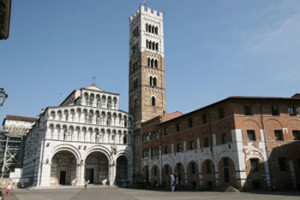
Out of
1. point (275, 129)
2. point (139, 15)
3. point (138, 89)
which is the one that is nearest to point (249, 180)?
point (275, 129)

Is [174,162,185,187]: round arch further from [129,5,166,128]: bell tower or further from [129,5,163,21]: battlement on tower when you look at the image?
[129,5,163,21]: battlement on tower

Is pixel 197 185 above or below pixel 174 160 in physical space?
below

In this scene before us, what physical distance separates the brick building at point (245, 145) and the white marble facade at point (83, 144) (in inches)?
679

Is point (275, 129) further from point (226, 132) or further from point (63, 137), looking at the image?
point (63, 137)

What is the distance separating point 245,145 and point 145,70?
29.1 meters

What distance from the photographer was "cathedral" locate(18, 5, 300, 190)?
88.5ft

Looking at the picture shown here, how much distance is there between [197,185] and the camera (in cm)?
3170

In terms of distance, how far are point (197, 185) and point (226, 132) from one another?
26.7 feet

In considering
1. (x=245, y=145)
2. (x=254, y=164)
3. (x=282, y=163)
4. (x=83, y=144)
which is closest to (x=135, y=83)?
(x=83, y=144)

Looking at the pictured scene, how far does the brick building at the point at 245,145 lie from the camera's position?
26.2m

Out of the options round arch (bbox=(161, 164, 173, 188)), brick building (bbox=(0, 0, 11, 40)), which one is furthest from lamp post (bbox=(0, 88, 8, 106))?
round arch (bbox=(161, 164, 173, 188))

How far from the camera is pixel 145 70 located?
5172 centimetres

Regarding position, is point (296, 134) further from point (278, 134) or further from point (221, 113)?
point (221, 113)

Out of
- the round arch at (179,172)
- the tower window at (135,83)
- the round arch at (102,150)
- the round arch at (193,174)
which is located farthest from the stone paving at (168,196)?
the tower window at (135,83)
